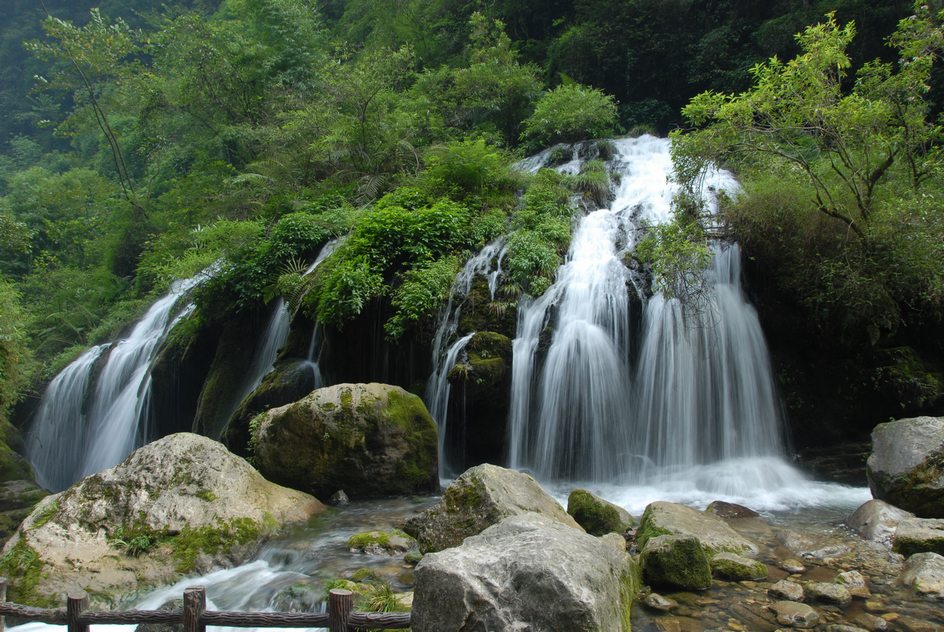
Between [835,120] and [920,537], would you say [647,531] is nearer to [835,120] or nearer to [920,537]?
[920,537]

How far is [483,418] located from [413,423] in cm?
155

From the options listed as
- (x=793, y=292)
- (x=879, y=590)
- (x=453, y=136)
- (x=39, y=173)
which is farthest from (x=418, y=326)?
(x=39, y=173)

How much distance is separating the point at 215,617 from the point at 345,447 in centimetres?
423

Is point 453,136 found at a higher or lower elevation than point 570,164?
higher

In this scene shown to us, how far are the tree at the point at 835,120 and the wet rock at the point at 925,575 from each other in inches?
197

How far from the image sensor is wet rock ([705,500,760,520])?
22.7ft

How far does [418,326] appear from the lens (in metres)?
10.4

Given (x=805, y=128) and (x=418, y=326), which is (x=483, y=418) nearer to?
(x=418, y=326)

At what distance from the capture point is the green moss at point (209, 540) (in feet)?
19.7

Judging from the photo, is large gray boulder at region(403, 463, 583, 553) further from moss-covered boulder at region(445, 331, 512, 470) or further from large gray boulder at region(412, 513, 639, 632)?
moss-covered boulder at region(445, 331, 512, 470)

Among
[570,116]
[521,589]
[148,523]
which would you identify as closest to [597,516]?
[521,589]

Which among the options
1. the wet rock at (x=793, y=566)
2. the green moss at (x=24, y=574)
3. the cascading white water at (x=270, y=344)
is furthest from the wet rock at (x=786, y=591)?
the cascading white water at (x=270, y=344)

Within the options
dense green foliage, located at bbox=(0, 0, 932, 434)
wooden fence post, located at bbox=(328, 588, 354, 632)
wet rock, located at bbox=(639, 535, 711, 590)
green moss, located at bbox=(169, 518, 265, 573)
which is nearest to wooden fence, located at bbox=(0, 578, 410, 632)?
wooden fence post, located at bbox=(328, 588, 354, 632)

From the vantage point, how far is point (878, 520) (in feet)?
19.9
